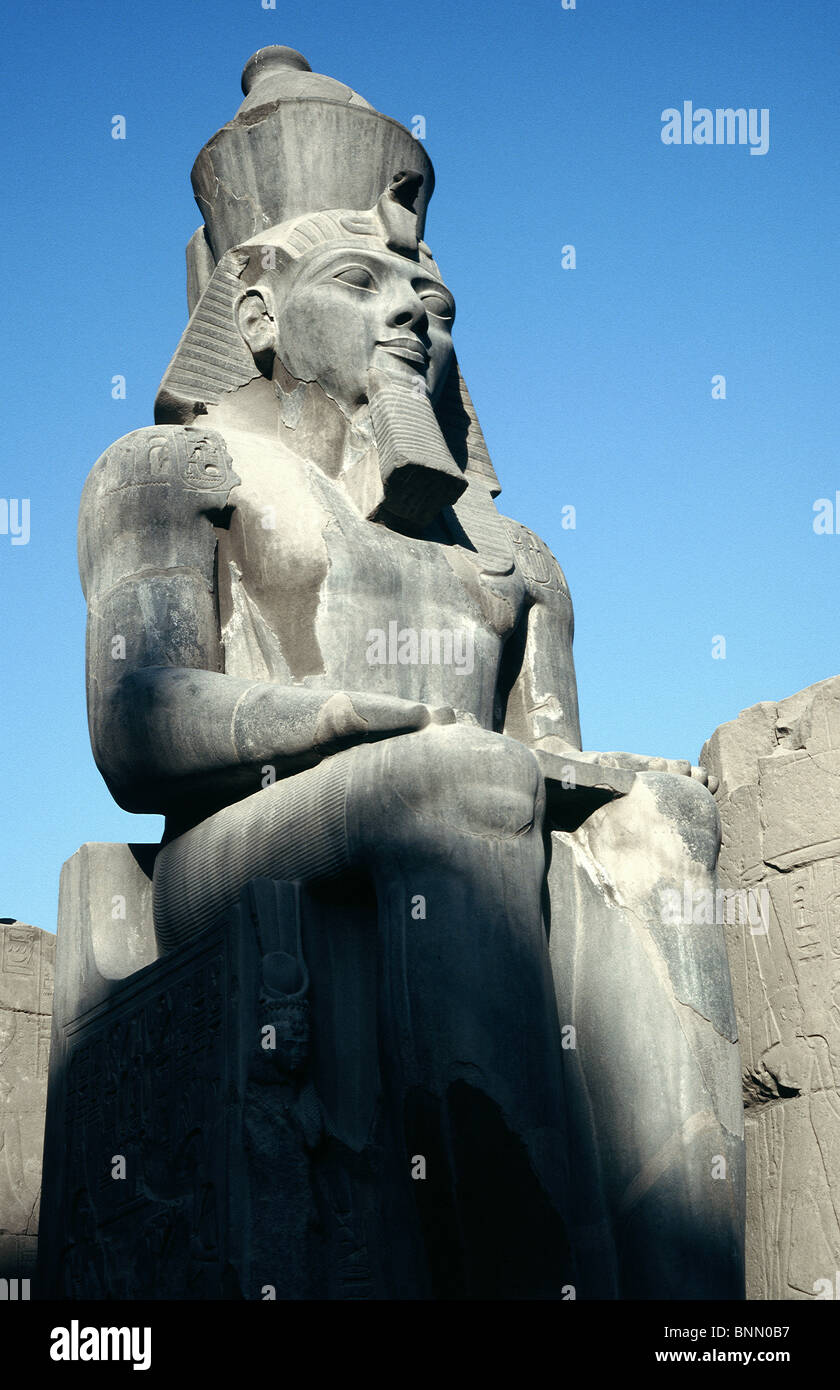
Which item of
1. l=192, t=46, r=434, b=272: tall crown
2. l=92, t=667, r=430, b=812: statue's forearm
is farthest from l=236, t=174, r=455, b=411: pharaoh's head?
l=92, t=667, r=430, b=812: statue's forearm

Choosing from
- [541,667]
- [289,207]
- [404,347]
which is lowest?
[541,667]

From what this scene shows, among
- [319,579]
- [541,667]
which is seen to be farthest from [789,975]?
[319,579]

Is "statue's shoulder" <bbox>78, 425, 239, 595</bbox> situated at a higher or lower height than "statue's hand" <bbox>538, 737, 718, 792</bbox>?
higher

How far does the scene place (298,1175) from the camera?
4.15 metres

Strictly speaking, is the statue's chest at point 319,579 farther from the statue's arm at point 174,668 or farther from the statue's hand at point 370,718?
the statue's hand at point 370,718

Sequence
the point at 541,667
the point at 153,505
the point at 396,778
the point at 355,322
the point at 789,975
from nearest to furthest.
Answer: the point at 396,778 < the point at 789,975 < the point at 153,505 < the point at 355,322 < the point at 541,667

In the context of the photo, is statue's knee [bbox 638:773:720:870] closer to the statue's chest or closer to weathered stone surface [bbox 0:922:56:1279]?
the statue's chest

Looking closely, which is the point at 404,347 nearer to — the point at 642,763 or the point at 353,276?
the point at 353,276

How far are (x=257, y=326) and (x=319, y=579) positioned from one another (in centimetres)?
104

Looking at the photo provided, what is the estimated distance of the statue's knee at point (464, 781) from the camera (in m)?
4.30

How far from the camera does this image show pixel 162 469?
5207 millimetres

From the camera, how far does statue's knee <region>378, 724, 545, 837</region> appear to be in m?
4.30

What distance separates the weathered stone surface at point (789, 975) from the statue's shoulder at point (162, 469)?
1.73 m

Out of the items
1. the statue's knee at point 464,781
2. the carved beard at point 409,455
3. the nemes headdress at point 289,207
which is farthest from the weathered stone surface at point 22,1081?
the statue's knee at point 464,781
